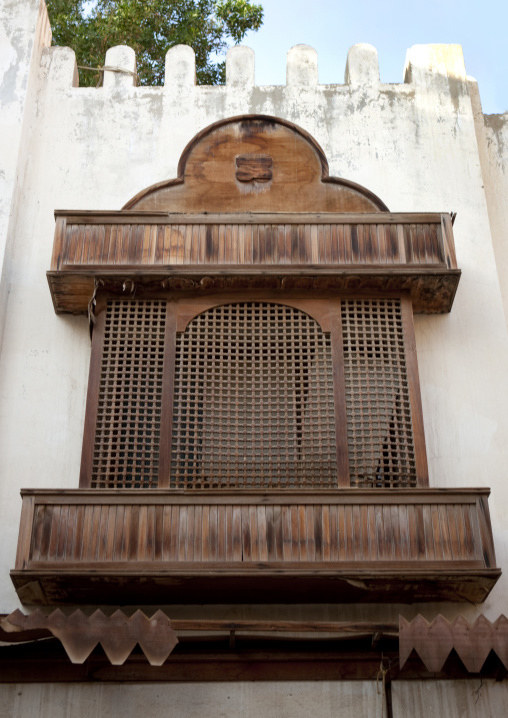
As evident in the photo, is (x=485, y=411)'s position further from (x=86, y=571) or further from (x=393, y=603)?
(x=86, y=571)

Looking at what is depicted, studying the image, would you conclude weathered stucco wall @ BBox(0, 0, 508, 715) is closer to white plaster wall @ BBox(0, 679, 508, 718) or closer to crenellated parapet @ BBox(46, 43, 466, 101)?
crenellated parapet @ BBox(46, 43, 466, 101)

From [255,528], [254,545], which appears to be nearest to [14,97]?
[255,528]

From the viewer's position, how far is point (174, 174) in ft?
37.6

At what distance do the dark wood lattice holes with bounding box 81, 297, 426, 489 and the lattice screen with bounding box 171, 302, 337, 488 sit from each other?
1cm

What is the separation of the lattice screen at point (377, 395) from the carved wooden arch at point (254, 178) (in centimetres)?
158

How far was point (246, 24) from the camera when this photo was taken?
60.7 feet

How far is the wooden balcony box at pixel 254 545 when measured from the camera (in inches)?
331

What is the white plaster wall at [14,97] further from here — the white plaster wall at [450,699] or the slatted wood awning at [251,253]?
the white plaster wall at [450,699]

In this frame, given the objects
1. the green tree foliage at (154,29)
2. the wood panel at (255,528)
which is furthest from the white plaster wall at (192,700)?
the green tree foliage at (154,29)

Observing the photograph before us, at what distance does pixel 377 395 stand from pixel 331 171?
313 centimetres

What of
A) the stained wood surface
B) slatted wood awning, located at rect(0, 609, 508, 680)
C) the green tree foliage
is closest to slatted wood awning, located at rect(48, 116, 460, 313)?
the stained wood surface

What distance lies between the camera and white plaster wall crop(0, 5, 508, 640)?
9812 millimetres

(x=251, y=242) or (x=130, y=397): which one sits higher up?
(x=251, y=242)

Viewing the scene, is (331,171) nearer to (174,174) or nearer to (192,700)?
(174,174)
